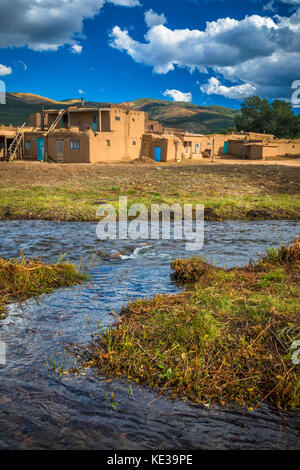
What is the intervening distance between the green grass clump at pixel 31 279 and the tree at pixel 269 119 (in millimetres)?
56030

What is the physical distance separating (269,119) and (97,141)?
3590 cm

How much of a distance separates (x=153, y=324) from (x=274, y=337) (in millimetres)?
1493

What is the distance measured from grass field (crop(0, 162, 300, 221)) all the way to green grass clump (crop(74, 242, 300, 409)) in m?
8.83

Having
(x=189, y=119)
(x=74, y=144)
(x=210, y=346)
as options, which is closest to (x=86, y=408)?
(x=210, y=346)

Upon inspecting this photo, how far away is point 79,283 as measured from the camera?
6.95 meters

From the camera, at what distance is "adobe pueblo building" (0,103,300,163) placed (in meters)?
34.7

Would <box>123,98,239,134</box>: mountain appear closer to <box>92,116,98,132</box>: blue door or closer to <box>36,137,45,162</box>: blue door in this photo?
<box>92,116,98,132</box>: blue door

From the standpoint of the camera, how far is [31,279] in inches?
256

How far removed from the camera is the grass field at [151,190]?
14.5 meters

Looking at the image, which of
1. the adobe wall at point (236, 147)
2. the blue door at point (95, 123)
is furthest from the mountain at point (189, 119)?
the blue door at point (95, 123)

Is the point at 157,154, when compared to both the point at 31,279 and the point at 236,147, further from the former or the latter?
the point at 31,279
